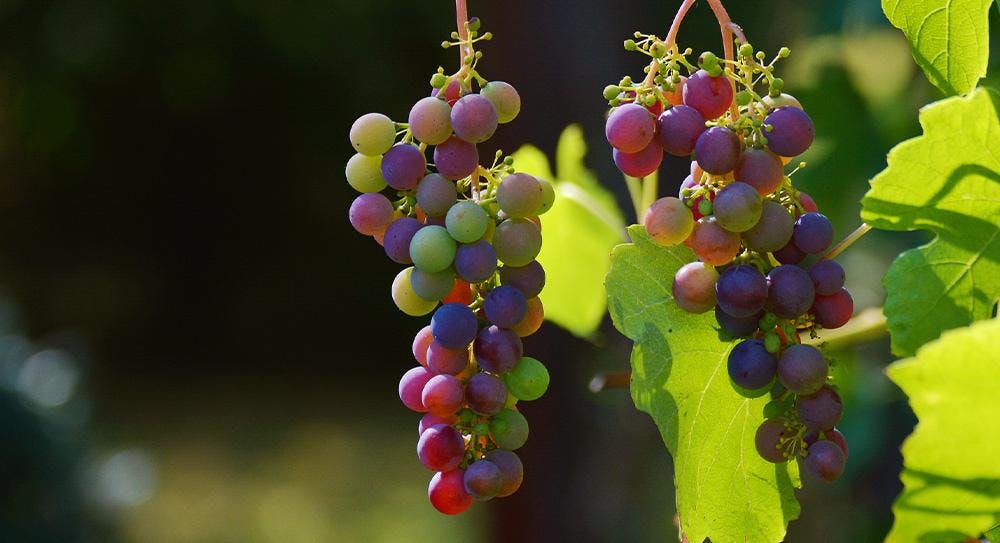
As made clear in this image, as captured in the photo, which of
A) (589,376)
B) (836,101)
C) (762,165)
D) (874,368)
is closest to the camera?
(762,165)

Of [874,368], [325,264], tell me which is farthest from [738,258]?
[325,264]

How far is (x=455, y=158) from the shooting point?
387mm

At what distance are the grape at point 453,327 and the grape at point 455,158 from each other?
5 cm

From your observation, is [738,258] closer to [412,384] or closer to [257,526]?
[412,384]

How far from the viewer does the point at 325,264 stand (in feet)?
15.4

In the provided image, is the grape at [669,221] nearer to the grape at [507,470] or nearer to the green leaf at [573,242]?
the grape at [507,470]

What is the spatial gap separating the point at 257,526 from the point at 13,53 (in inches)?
72.7

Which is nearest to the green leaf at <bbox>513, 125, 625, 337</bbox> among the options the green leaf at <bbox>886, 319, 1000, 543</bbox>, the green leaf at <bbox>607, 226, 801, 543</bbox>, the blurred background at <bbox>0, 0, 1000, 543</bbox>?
the green leaf at <bbox>607, 226, 801, 543</bbox>

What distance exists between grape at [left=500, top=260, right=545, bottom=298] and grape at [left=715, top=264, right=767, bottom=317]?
7 cm

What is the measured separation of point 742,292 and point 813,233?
35 millimetres

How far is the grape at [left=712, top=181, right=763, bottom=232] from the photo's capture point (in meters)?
0.35

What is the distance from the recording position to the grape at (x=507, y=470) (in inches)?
15.1

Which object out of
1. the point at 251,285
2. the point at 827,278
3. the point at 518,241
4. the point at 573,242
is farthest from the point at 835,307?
the point at 251,285

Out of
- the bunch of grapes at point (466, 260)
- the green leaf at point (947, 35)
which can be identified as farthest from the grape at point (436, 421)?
the green leaf at point (947, 35)
